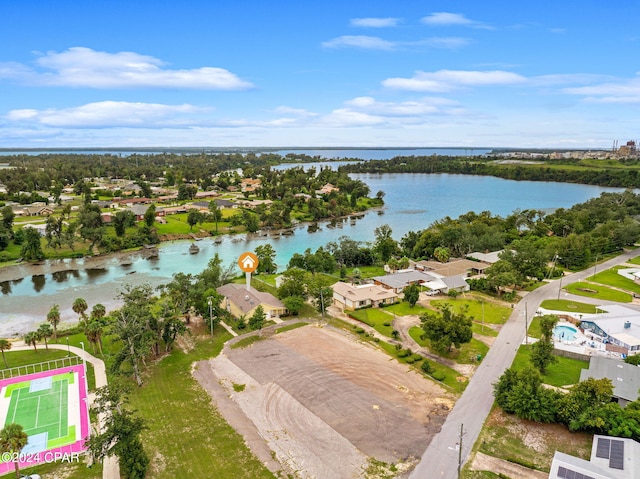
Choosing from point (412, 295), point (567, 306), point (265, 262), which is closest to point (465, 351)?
point (412, 295)

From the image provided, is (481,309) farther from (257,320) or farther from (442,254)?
(257,320)

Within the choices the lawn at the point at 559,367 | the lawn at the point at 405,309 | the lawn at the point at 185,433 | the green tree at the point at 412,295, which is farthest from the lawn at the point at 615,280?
the lawn at the point at 185,433

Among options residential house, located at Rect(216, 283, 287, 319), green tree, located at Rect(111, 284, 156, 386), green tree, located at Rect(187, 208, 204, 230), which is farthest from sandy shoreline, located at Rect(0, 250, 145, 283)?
green tree, located at Rect(111, 284, 156, 386)

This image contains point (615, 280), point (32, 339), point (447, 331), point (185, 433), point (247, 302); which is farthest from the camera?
point (615, 280)

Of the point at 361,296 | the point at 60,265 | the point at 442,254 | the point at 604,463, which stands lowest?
the point at 60,265

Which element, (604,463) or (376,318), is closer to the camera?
(604,463)

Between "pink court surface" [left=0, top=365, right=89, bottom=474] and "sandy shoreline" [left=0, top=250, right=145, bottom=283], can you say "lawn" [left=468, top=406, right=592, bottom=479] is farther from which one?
"sandy shoreline" [left=0, top=250, right=145, bottom=283]
